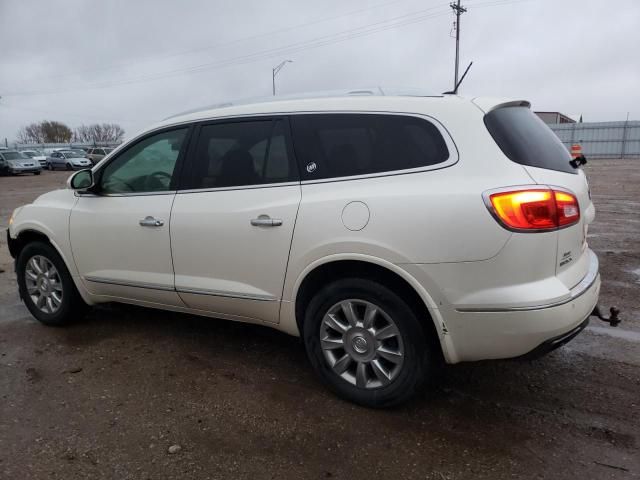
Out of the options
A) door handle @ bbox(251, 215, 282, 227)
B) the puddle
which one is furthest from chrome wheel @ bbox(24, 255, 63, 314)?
the puddle

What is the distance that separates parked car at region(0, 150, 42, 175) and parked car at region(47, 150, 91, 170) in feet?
13.4

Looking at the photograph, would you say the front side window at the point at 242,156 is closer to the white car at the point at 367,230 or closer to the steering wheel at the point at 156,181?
the white car at the point at 367,230

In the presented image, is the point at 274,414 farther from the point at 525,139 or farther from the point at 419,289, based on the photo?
the point at 525,139

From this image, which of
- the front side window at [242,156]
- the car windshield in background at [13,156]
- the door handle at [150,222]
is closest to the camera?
the front side window at [242,156]

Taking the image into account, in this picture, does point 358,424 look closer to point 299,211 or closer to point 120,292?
point 299,211

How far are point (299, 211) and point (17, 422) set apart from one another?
2.02m

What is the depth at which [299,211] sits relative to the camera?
3135 millimetres

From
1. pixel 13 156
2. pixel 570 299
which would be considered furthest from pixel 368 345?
pixel 13 156

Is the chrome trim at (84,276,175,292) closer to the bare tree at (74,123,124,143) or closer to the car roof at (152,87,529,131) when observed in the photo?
the car roof at (152,87,529,131)

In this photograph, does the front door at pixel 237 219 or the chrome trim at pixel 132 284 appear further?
the chrome trim at pixel 132 284

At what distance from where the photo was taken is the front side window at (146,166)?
12.6 feet

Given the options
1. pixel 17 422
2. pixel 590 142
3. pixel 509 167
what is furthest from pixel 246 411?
pixel 590 142

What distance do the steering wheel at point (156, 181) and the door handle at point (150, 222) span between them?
0.24 meters

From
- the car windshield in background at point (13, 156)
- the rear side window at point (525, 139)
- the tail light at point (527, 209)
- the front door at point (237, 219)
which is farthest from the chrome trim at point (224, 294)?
the car windshield in background at point (13, 156)
